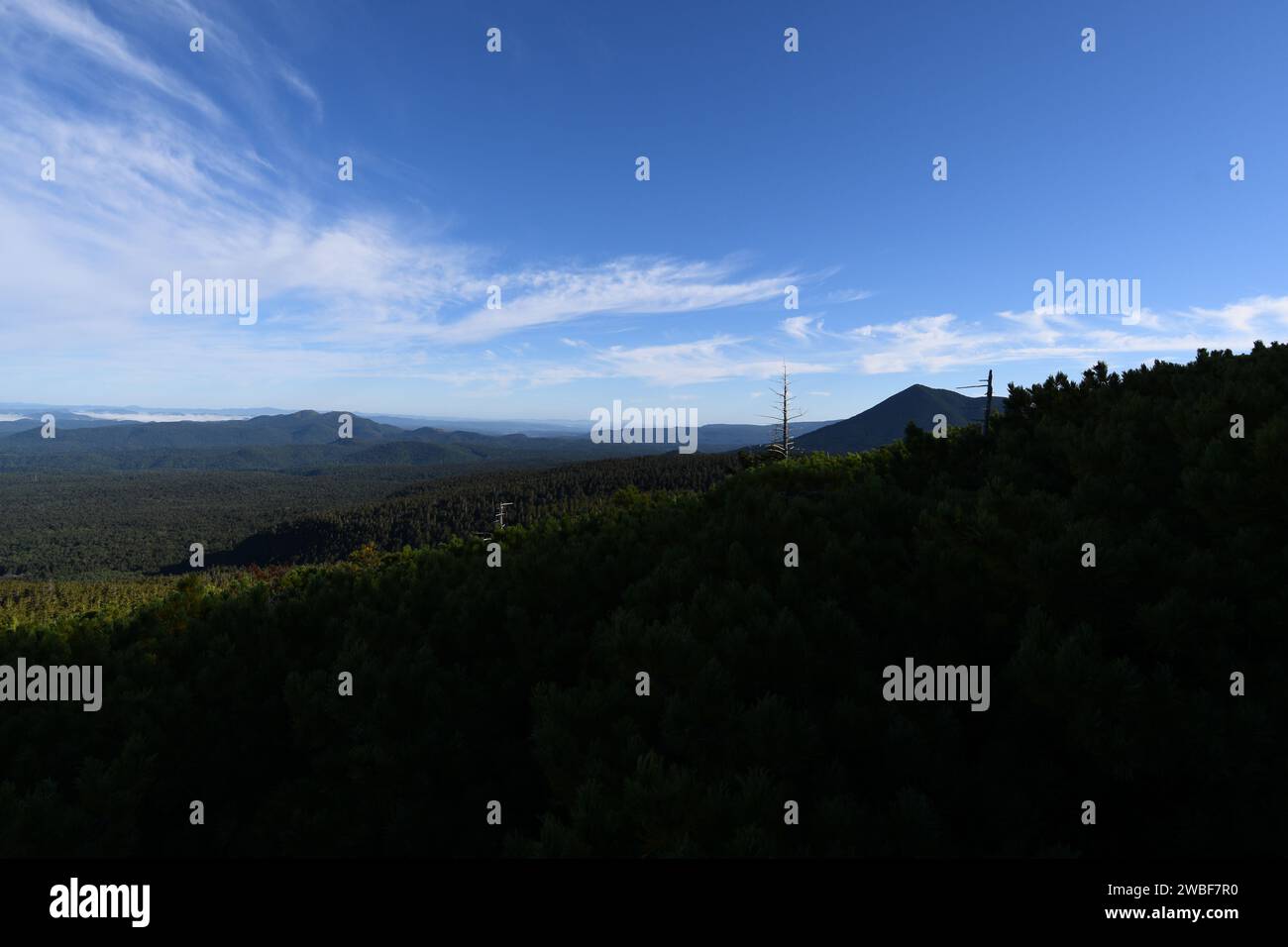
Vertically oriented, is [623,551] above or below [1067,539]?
below

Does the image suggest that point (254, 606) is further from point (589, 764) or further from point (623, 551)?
point (589, 764)

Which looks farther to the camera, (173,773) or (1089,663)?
(173,773)

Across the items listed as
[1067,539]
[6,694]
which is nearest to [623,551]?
[1067,539]
